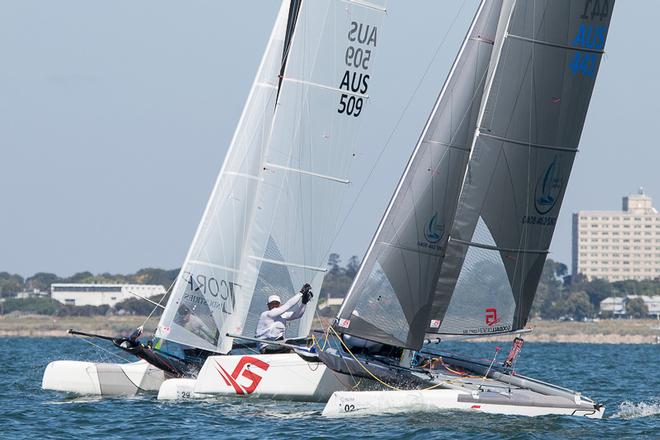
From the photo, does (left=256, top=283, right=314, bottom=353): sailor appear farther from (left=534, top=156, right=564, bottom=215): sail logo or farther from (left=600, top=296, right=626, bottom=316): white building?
(left=600, top=296, right=626, bottom=316): white building

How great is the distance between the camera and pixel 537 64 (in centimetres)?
1878

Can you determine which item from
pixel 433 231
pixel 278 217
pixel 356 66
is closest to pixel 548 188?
pixel 433 231

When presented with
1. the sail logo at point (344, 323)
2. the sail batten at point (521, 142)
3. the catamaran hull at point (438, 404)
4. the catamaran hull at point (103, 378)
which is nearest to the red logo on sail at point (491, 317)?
the catamaran hull at point (438, 404)

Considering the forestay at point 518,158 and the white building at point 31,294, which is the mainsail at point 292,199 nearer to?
the forestay at point 518,158

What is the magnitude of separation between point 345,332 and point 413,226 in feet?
5.83

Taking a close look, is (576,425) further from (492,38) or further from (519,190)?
(492,38)

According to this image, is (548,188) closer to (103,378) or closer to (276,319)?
(276,319)

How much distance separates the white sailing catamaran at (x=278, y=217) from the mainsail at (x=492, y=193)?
200 centimetres

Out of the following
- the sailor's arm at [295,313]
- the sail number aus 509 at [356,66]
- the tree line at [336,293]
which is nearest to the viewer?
the sailor's arm at [295,313]

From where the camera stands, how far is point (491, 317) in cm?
1931

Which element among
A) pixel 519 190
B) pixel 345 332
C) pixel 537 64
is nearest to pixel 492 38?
pixel 537 64

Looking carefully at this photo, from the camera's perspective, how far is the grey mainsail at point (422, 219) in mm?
18766

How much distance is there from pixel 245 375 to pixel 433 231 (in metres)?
3.33

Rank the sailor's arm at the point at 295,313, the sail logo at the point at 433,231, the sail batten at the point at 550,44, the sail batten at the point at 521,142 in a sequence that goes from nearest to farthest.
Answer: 1. the sail batten at the point at 550,44
2. the sail logo at the point at 433,231
3. the sail batten at the point at 521,142
4. the sailor's arm at the point at 295,313
